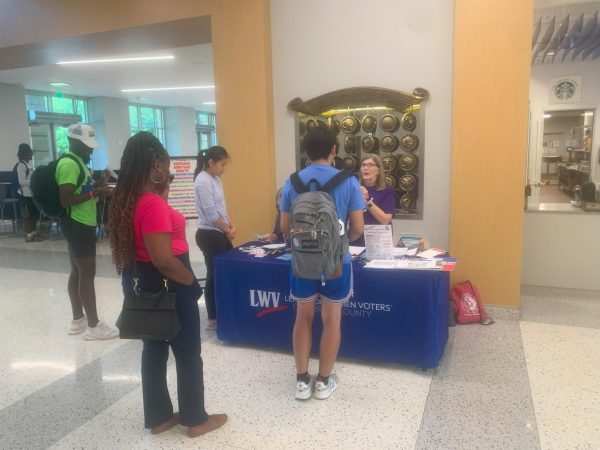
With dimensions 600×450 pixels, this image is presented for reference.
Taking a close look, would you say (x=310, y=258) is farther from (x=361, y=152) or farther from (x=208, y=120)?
(x=208, y=120)

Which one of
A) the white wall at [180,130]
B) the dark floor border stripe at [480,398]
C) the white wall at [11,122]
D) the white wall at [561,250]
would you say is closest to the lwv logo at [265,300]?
the dark floor border stripe at [480,398]

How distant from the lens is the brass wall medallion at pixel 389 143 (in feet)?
13.5

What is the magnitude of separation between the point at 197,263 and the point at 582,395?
441 centimetres

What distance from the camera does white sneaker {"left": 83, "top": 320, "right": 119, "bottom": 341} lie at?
11.3ft

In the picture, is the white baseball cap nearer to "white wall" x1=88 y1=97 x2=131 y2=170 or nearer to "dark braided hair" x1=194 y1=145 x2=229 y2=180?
"dark braided hair" x1=194 y1=145 x2=229 y2=180

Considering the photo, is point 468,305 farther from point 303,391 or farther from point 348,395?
point 303,391

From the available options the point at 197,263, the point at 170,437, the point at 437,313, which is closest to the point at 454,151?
the point at 437,313

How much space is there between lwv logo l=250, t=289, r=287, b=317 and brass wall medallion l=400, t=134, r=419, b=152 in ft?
6.25

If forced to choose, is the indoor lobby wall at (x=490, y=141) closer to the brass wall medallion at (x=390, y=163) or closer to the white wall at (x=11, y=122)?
the brass wall medallion at (x=390, y=163)

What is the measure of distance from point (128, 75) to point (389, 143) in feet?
25.6

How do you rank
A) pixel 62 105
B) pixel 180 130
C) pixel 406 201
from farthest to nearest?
1. pixel 180 130
2. pixel 62 105
3. pixel 406 201

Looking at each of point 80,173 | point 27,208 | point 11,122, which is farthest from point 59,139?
point 80,173

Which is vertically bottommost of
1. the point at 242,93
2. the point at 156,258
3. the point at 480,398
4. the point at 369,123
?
the point at 480,398

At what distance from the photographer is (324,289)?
7.80 feet
